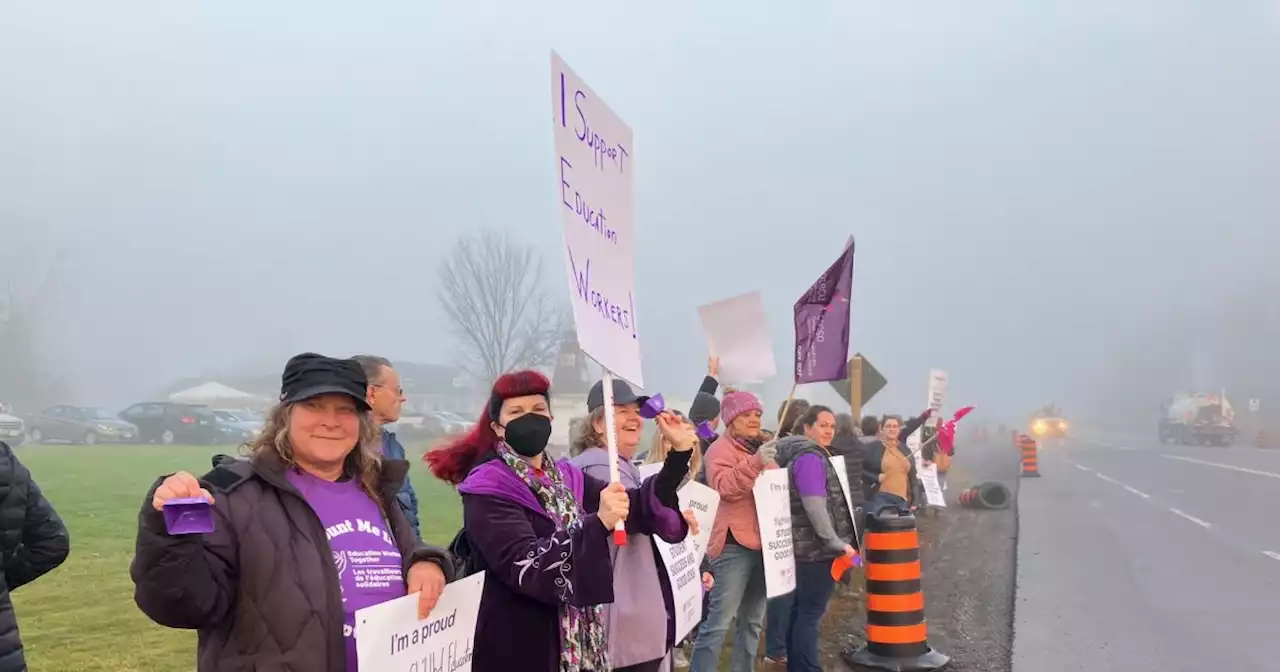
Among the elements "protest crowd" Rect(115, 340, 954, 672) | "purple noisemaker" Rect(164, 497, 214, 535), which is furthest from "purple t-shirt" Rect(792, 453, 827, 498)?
"purple noisemaker" Rect(164, 497, 214, 535)

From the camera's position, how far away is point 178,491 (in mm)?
1980

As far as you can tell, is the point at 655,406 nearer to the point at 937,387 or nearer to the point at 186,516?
the point at 186,516

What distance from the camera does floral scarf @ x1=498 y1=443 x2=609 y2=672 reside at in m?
2.89

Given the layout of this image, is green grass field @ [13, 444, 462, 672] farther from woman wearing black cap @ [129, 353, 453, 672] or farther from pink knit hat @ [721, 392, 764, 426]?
woman wearing black cap @ [129, 353, 453, 672]

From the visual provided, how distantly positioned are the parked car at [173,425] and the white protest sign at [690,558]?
23.1 meters

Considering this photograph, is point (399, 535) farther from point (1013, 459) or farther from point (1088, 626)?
point (1013, 459)

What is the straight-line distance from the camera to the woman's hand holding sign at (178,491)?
77.7 inches

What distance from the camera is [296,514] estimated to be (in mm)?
2314

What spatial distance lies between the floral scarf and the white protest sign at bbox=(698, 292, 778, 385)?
3102 mm

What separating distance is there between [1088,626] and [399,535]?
7047mm

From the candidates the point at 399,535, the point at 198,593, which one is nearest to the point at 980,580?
the point at 399,535

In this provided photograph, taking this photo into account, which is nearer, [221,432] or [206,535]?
[206,535]

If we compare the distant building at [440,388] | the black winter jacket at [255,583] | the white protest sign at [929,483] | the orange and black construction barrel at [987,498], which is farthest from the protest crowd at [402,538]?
the distant building at [440,388]

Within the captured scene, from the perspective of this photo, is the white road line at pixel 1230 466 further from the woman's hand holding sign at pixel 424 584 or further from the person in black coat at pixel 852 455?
the woman's hand holding sign at pixel 424 584
